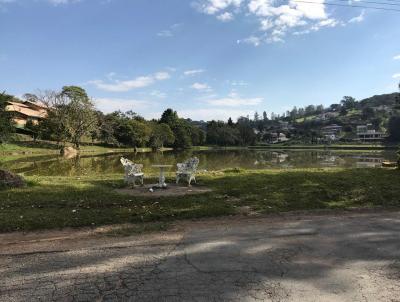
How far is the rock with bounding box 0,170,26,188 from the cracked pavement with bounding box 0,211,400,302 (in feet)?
17.4

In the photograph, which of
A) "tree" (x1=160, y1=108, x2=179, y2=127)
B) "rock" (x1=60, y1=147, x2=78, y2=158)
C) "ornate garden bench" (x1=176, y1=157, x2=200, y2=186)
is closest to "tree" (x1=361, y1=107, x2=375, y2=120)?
"tree" (x1=160, y1=108, x2=179, y2=127)

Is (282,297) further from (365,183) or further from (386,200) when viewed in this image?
(365,183)

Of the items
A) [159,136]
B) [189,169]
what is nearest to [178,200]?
[189,169]

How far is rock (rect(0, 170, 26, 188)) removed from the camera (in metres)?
11.3

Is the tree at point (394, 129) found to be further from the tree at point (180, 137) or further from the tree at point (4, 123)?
the tree at point (4, 123)

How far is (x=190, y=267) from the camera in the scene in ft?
16.5

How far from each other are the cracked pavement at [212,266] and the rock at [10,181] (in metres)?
5.30

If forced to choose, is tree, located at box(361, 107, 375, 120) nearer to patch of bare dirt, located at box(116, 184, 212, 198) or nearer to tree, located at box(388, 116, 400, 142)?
tree, located at box(388, 116, 400, 142)

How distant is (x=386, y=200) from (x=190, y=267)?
7.84 metres

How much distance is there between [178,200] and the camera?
997 cm

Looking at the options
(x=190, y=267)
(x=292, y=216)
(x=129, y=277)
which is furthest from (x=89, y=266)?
(x=292, y=216)

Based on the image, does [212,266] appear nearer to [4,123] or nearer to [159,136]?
[4,123]

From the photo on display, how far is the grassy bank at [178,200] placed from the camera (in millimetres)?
7992

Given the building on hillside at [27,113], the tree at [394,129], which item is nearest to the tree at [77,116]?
the building on hillside at [27,113]
